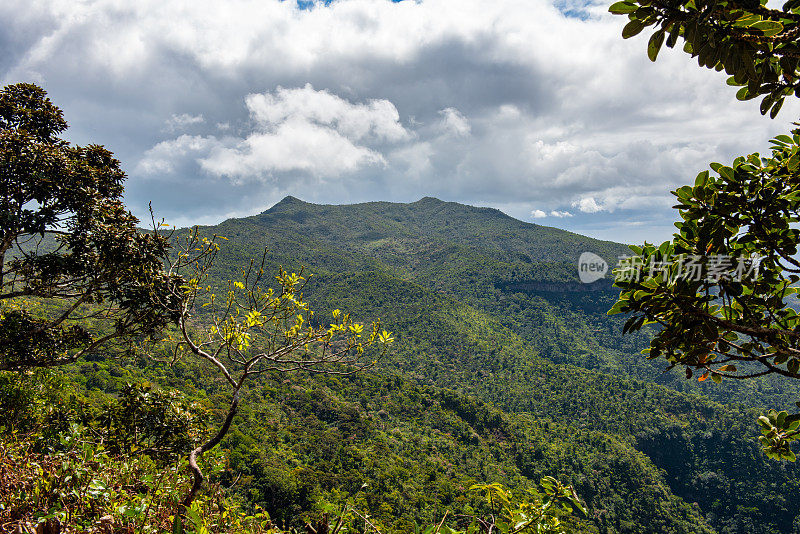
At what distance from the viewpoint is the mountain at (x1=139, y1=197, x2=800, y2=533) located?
41781mm

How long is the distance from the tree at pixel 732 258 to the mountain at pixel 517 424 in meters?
24.8

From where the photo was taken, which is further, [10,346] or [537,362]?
[537,362]

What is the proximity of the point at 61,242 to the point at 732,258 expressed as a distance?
8.10 meters

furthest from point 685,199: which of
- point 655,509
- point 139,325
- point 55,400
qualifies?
point 655,509

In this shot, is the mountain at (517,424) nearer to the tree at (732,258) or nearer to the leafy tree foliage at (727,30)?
the tree at (732,258)

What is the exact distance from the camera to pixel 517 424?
6519cm

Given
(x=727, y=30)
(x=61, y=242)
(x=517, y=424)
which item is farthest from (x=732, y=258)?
(x=517, y=424)

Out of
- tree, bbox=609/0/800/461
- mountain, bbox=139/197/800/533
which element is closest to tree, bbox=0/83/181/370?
tree, bbox=609/0/800/461

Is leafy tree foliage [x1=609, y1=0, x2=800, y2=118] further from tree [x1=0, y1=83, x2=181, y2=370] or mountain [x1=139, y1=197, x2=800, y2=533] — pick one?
mountain [x1=139, y1=197, x2=800, y2=533]

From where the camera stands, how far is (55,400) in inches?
278

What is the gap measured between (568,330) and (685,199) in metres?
132

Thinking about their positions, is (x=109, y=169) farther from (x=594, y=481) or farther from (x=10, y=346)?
(x=594, y=481)

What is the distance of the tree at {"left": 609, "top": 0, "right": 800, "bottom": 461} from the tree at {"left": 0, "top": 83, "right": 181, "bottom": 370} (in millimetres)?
5511

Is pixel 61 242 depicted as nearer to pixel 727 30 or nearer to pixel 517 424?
pixel 727 30
